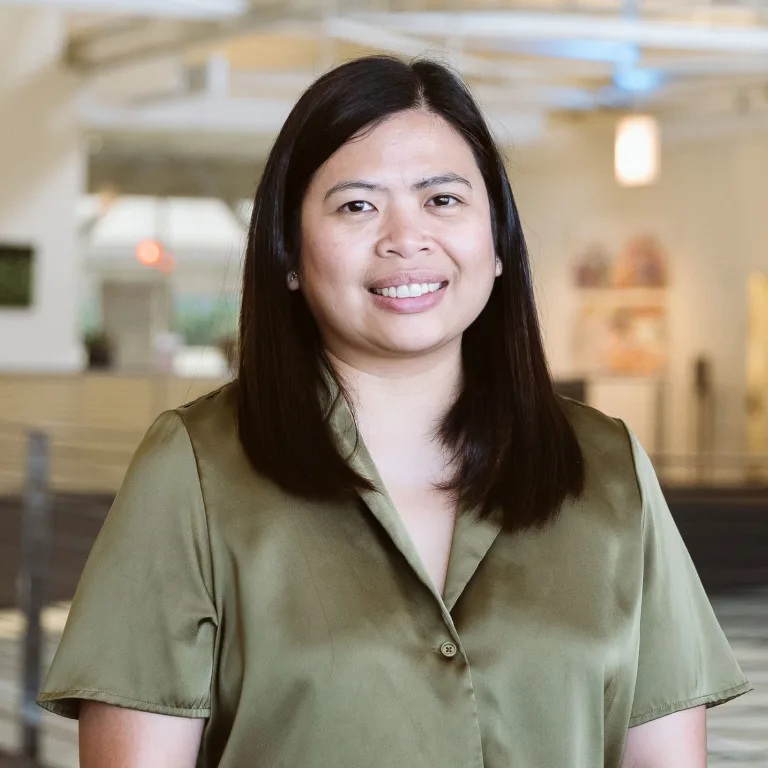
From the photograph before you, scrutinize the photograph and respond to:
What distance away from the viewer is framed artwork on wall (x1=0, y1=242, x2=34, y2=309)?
9648 millimetres

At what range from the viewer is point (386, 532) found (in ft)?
3.95

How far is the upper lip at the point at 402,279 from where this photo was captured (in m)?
1.19

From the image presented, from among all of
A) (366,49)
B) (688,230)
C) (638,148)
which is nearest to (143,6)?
(366,49)

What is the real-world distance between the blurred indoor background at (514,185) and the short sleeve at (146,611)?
418cm

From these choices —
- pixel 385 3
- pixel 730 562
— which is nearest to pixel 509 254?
pixel 730 562

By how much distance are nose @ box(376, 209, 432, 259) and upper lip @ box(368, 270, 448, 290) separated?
0.6 inches

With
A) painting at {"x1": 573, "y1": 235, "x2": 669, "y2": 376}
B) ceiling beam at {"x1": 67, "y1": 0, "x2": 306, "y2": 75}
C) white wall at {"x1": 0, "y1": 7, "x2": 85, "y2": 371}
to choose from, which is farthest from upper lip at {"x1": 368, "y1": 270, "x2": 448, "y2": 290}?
painting at {"x1": 573, "y1": 235, "x2": 669, "y2": 376}

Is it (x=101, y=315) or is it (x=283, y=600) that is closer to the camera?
(x=283, y=600)

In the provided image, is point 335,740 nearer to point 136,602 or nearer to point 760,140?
point 136,602

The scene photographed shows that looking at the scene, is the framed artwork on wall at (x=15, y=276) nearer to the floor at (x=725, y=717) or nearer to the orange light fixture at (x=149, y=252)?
the orange light fixture at (x=149, y=252)

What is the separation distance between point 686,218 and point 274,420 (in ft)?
32.8

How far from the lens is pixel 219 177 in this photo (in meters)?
13.8

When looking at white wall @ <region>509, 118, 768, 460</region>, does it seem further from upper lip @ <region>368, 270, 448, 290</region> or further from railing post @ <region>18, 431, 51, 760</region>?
upper lip @ <region>368, 270, 448, 290</region>

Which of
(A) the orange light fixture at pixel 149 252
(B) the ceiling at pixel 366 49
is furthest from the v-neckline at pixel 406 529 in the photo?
(A) the orange light fixture at pixel 149 252
